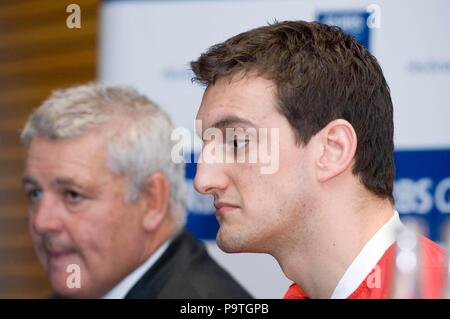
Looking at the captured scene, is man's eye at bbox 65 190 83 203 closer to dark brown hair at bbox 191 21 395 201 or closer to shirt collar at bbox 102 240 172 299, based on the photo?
shirt collar at bbox 102 240 172 299

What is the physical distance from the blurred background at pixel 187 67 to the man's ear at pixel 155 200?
4.3 inches

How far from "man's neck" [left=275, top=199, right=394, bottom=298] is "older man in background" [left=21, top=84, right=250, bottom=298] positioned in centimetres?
62

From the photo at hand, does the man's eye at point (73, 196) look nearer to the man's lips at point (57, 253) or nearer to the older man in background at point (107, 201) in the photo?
the older man in background at point (107, 201)

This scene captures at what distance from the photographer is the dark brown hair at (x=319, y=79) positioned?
1.77m

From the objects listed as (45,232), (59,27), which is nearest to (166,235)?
(45,232)

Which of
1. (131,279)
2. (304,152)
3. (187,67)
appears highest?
(187,67)

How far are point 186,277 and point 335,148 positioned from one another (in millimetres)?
757

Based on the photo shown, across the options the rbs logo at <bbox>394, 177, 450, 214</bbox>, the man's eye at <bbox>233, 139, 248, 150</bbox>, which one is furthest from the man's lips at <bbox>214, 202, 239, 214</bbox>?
the rbs logo at <bbox>394, 177, 450, 214</bbox>

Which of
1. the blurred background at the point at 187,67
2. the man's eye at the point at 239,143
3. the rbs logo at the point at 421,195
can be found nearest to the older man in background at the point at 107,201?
the blurred background at the point at 187,67

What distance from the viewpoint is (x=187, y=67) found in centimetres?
264

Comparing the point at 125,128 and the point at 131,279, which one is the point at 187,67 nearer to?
the point at 125,128

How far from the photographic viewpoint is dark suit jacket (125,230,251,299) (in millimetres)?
2309

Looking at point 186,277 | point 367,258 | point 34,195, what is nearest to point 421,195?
point 186,277
